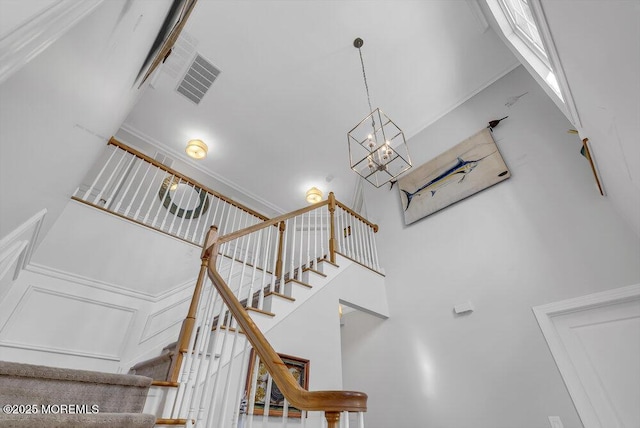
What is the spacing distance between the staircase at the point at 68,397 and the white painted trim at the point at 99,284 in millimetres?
1815

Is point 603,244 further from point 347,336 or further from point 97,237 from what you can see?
point 97,237

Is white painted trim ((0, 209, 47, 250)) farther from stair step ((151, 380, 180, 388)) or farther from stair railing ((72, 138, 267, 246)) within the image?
stair step ((151, 380, 180, 388))

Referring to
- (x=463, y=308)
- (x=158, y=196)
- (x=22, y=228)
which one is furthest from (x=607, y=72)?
(x=158, y=196)

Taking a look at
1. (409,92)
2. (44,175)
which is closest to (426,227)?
(409,92)

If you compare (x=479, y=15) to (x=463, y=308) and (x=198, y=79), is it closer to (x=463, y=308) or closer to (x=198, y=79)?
(x=463, y=308)

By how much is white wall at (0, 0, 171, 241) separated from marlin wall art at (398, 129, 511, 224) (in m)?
3.56

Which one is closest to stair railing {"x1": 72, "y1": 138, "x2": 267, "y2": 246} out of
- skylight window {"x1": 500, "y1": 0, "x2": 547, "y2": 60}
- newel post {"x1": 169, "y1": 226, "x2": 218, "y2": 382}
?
newel post {"x1": 169, "y1": 226, "x2": 218, "y2": 382}

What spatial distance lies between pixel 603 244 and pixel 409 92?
3.14m

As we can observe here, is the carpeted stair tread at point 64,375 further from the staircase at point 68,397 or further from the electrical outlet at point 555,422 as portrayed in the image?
the electrical outlet at point 555,422

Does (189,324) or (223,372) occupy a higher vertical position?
(189,324)

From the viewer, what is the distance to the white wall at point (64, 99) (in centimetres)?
124

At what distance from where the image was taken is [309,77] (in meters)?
4.22

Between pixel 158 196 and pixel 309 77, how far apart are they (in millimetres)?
3104

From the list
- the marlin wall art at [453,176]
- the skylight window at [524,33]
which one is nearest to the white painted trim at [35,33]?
the skylight window at [524,33]
